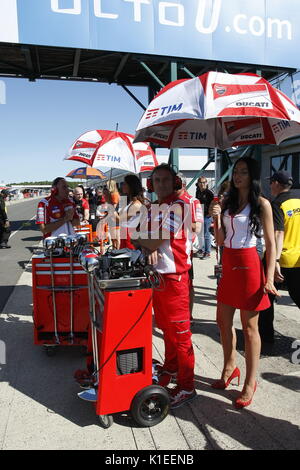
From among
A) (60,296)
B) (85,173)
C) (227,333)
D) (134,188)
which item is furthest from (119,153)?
(85,173)

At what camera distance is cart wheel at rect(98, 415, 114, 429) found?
8.07 ft

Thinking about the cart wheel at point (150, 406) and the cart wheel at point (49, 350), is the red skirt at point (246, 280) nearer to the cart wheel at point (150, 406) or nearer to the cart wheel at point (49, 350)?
the cart wheel at point (150, 406)

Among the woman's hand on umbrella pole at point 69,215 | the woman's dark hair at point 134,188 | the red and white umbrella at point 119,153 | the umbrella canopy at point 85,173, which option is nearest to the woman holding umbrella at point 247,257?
the woman's dark hair at point 134,188

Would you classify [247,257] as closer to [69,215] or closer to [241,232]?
[241,232]

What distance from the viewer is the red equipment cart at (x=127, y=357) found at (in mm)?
2340

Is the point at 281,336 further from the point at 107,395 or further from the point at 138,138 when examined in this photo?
the point at 138,138

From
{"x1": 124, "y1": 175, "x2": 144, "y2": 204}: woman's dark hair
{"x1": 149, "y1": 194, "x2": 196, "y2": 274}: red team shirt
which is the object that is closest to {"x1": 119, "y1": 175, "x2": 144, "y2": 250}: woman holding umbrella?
{"x1": 124, "y1": 175, "x2": 144, "y2": 204}: woman's dark hair

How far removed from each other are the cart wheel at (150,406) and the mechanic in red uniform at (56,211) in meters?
2.54

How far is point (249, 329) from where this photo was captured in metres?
2.68

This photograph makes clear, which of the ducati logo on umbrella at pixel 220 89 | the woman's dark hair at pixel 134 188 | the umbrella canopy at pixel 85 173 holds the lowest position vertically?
the woman's dark hair at pixel 134 188

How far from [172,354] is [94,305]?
0.89 m
